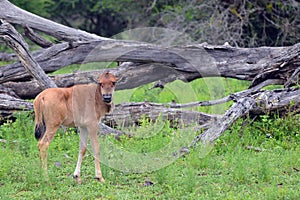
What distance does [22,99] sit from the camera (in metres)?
9.21

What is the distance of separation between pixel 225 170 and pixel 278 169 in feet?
2.10

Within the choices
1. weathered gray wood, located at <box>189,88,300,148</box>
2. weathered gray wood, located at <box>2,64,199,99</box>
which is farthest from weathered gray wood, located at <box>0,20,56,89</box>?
weathered gray wood, located at <box>189,88,300,148</box>

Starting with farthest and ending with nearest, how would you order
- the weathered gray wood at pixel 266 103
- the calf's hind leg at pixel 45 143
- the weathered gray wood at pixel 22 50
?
1. the weathered gray wood at pixel 266 103
2. the weathered gray wood at pixel 22 50
3. the calf's hind leg at pixel 45 143

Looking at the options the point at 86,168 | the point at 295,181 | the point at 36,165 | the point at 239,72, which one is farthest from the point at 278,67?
the point at 36,165

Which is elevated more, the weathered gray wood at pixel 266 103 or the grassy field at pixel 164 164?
the weathered gray wood at pixel 266 103

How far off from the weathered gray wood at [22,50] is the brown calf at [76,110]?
134 cm

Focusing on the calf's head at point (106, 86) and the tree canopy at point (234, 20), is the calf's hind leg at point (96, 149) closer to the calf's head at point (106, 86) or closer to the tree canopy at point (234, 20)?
the calf's head at point (106, 86)

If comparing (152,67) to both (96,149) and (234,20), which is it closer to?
(96,149)

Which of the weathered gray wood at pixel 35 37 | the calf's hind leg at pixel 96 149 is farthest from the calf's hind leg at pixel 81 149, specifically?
the weathered gray wood at pixel 35 37

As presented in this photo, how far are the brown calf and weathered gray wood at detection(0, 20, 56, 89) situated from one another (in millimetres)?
1339

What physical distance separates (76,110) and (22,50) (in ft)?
5.55

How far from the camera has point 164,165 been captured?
6.81m

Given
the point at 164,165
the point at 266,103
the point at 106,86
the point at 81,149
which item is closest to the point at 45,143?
the point at 81,149

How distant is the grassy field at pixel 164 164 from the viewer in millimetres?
5898
